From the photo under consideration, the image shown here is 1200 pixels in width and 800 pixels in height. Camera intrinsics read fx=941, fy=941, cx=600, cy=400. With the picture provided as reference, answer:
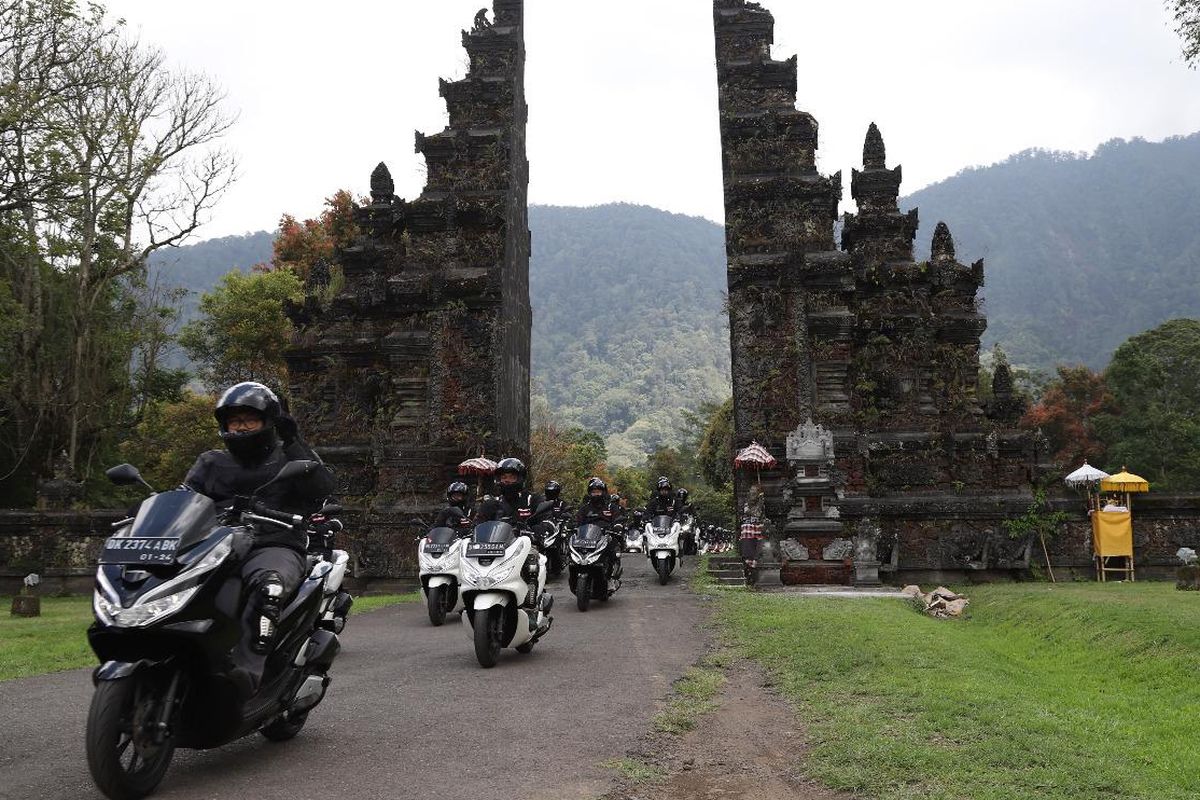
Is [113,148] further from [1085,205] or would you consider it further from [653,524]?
[1085,205]

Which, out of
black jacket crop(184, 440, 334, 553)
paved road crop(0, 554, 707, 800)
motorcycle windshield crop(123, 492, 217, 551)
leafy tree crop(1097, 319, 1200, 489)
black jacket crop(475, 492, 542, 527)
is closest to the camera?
motorcycle windshield crop(123, 492, 217, 551)

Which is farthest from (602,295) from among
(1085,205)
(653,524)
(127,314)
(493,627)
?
(493,627)

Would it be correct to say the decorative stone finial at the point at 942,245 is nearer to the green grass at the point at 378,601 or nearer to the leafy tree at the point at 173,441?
the green grass at the point at 378,601

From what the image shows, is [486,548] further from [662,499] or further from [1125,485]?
[1125,485]

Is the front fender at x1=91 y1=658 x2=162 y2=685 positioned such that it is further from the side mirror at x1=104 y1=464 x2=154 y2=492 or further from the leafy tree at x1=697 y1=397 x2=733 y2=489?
the leafy tree at x1=697 y1=397 x2=733 y2=489

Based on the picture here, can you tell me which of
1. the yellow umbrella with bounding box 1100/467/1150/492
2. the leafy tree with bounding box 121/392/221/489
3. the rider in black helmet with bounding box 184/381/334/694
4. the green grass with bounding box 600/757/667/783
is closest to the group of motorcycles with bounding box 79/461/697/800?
the rider in black helmet with bounding box 184/381/334/694

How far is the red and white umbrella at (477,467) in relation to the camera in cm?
1977

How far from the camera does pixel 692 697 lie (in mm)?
7281

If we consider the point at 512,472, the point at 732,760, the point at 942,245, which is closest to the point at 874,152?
the point at 942,245

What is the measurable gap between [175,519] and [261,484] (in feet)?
3.25

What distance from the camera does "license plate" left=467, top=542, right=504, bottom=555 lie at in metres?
8.44

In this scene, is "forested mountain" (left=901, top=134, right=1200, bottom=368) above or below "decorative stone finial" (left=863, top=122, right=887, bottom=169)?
above

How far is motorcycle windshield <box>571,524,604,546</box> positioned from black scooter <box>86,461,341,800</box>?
8646 millimetres

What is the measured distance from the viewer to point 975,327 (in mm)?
26953
